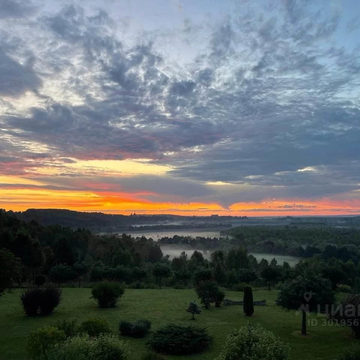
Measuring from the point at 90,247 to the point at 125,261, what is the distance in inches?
578

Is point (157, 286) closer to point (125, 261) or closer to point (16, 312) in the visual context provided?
point (125, 261)

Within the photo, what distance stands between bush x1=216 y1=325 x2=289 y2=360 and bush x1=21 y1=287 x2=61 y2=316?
20322 mm

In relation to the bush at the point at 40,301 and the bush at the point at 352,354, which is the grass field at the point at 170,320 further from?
the bush at the point at 352,354

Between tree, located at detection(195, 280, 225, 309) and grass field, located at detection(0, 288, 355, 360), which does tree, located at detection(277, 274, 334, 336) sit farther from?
tree, located at detection(195, 280, 225, 309)

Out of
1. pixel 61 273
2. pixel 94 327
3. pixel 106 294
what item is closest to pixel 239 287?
pixel 106 294

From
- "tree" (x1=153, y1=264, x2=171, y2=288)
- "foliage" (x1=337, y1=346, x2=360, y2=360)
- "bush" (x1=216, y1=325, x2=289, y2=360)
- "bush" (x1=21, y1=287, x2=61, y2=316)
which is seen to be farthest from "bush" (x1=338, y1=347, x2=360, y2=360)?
"tree" (x1=153, y1=264, x2=171, y2=288)

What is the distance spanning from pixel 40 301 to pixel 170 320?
10.7 metres

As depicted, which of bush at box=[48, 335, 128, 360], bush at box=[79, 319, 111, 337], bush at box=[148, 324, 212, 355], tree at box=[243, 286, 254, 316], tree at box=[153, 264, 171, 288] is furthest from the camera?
tree at box=[153, 264, 171, 288]

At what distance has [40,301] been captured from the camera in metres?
29.9

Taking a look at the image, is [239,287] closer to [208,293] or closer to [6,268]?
[208,293]

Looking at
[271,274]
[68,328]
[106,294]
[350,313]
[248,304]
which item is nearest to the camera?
[68,328]

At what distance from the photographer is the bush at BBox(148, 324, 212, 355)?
21.5 meters

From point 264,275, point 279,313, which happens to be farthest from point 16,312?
point 264,275

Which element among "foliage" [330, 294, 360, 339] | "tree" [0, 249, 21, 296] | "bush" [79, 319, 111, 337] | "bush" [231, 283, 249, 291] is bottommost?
"bush" [231, 283, 249, 291]
